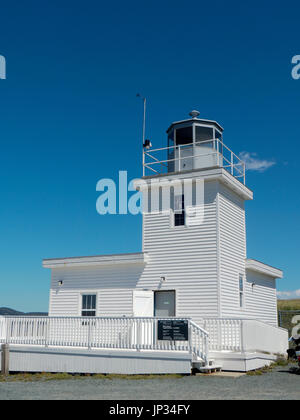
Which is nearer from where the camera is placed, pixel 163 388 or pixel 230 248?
pixel 163 388

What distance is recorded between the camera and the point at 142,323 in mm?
13797

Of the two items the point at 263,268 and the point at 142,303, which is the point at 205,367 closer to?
the point at 142,303

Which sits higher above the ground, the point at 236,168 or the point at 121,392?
the point at 236,168

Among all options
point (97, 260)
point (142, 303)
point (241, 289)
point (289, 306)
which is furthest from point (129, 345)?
point (289, 306)

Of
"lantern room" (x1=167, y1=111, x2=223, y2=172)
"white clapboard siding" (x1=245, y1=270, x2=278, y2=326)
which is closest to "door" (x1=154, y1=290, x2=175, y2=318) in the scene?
"white clapboard siding" (x1=245, y1=270, x2=278, y2=326)

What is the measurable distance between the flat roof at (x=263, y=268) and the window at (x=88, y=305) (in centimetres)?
604

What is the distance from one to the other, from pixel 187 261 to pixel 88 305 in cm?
428

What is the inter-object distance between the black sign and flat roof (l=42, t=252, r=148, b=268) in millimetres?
3906

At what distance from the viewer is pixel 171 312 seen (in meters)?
16.6

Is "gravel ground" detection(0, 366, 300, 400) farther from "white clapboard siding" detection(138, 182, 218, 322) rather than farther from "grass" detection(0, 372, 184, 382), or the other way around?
"white clapboard siding" detection(138, 182, 218, 322)

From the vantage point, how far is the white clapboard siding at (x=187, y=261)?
16.0m
